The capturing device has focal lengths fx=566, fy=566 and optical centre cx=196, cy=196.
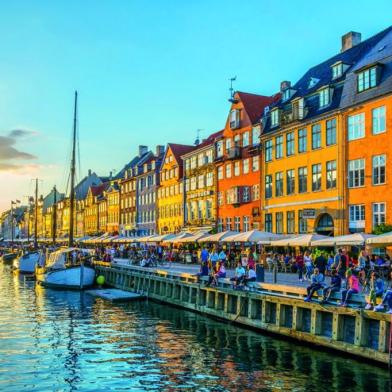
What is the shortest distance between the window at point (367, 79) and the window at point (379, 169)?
16.3ft

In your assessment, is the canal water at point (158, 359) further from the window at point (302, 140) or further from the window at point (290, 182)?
the window at point (302, 140)

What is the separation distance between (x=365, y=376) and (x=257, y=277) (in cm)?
1217

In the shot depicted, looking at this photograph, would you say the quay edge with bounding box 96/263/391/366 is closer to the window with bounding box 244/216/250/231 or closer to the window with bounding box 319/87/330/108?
the window with bounding box 319/87/330/108

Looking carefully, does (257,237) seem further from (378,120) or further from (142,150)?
(142,150)

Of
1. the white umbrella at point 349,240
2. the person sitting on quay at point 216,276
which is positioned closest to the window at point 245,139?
the white umbrella at point 349,240

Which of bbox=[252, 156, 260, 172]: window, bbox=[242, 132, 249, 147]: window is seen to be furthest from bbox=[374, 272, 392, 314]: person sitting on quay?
bbox=[242, 132, 249, 147]: window

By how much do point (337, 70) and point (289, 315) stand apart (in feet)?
85.5

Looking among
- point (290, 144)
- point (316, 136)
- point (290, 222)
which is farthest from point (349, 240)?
point (290, 144)

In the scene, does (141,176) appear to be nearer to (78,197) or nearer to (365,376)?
(78,197)

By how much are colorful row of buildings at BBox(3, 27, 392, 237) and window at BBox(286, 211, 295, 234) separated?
0.08 metres

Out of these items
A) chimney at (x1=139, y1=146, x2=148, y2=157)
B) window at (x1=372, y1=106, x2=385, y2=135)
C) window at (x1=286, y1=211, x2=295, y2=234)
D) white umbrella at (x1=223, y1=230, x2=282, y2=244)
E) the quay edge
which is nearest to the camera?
the quay edge

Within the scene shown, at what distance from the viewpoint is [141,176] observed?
290 feet

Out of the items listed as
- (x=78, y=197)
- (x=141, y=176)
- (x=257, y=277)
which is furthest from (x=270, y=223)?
(x=78, y=197)

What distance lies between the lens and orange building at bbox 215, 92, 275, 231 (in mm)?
53812
